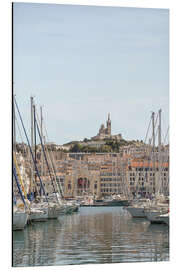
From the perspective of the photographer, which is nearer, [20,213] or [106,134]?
[20,213]

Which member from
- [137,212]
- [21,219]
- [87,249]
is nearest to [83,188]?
[137,212]

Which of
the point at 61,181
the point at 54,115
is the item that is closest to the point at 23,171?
the point at 54,115

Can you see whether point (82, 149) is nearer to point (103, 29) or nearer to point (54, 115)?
point (54, 115)

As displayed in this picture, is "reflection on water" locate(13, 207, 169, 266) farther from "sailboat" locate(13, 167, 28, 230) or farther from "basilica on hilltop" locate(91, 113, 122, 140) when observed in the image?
"basilica on hilltop" locate(91, 113, 122, 140)

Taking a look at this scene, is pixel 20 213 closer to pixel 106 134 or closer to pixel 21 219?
pixel 21 219

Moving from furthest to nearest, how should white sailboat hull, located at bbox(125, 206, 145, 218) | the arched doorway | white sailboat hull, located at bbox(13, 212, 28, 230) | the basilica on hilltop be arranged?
the arched doorway → white sailboat hull, located at bbox(125, 206, 145, 218) → the basilica on hilltop → white sailboat hull, located at bbox(13, 212, 28, 230)

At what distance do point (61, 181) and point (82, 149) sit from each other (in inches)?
224

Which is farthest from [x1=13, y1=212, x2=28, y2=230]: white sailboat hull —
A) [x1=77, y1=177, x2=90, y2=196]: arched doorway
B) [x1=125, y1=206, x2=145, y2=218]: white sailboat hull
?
[x1=77, y1=177, x2=90, y2=196]: arched doorway

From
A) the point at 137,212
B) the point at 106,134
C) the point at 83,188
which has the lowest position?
the point at 137,212

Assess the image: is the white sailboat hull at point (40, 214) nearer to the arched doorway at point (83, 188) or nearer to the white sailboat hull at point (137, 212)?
the white sailboat hull at point (137, 212)

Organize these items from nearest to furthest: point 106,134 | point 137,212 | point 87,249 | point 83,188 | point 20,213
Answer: point 87,249 → point 20,213 → point 106,134 → point 137,212 → point 83,188

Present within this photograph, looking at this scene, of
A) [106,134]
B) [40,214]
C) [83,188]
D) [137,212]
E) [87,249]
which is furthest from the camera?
[83,188]

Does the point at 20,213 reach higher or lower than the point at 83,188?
higher

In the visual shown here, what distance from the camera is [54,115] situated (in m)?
8.11
